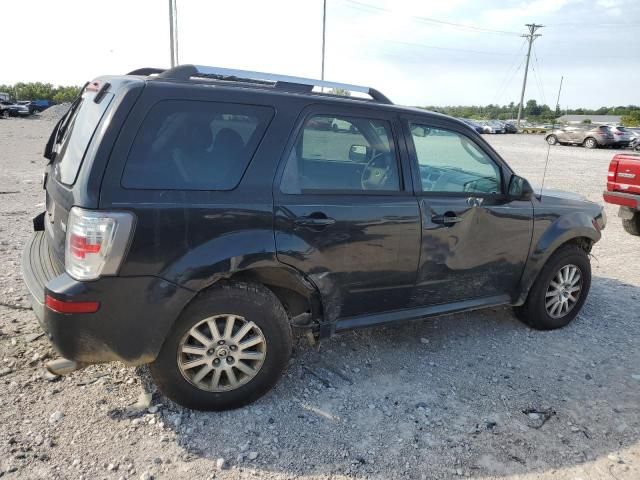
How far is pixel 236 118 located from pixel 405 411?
209 cm

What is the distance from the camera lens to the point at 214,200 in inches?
108

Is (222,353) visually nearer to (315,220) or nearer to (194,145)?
(315,220)

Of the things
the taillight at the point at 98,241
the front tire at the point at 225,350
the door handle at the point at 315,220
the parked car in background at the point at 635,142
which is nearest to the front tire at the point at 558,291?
the door handle at the point at 315,220

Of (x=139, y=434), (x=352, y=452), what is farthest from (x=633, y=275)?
(x=139, y=434)

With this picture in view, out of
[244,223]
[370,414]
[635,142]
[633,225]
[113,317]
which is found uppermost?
[244,223]

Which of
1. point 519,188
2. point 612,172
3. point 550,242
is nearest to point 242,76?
point 519,188

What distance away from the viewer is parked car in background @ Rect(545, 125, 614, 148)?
30.3 metres

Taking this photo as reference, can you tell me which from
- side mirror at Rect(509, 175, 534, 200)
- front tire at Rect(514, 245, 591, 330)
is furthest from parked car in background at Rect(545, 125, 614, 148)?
side mirror at Rect(509, 175, 534, 200)

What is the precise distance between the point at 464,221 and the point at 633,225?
19.5 feet

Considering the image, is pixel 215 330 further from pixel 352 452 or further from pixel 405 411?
pixel 405 411

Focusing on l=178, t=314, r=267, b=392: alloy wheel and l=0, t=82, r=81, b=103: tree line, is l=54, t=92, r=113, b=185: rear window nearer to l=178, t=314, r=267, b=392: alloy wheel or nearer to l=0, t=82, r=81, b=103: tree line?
l=178, t=314, r=267, b=392: alloy wheel

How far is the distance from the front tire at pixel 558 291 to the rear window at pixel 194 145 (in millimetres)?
2812

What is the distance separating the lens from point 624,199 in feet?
25.3

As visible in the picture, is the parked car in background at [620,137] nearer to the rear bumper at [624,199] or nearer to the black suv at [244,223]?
the rear bumper at [624,199]
